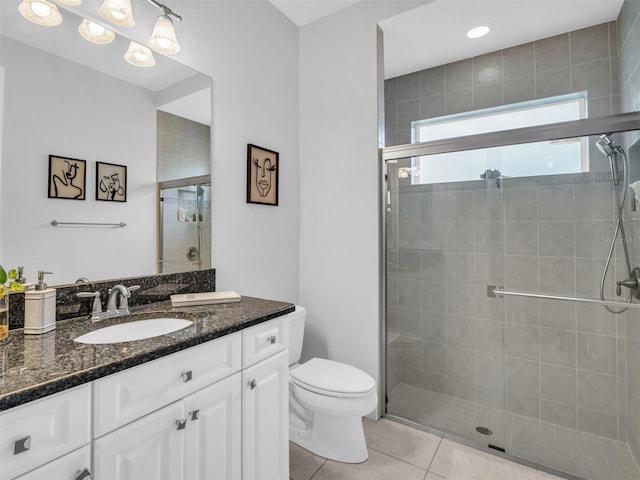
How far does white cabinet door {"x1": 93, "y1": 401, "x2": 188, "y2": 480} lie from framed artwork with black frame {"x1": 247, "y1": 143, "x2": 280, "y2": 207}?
131 cm

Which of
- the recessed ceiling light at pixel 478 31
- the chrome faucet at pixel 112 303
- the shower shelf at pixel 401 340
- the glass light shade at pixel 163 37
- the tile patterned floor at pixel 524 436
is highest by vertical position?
the recessed ceiling light at pixel 478 31

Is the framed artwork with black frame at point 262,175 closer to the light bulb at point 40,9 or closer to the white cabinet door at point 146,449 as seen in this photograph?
the light bulb at point 40,9

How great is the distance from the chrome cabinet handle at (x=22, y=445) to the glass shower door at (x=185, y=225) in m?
0.96

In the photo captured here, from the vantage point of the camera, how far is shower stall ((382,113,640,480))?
1.70m

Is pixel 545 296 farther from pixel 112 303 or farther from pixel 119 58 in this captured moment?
pixel 119 58

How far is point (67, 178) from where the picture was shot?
1282 mm

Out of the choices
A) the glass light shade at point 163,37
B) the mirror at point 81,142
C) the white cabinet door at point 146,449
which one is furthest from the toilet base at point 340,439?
the glass light shade at point 163,37

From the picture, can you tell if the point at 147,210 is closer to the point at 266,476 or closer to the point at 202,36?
the point at 202,36

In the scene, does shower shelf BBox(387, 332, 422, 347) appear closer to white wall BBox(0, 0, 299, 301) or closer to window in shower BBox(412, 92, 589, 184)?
white wall BBox(0, 0, 299, 301)

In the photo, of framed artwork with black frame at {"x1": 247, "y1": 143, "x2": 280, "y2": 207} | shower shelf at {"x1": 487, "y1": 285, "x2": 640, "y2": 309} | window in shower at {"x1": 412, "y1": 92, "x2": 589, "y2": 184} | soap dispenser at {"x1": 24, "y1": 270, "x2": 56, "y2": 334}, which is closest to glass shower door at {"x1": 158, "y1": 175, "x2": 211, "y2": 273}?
framed artwork with black frame at {"x1": 247, "y1": 143, "x2": 280, "y2": 207}

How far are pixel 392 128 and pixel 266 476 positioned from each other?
2.63 m

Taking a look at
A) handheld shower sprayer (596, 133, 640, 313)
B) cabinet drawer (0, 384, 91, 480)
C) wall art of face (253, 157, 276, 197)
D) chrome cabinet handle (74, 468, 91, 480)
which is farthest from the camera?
wall art of face (253, 157, 276, 197)

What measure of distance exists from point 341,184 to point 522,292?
1.30 meters

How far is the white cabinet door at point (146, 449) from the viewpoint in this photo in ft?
2.75
